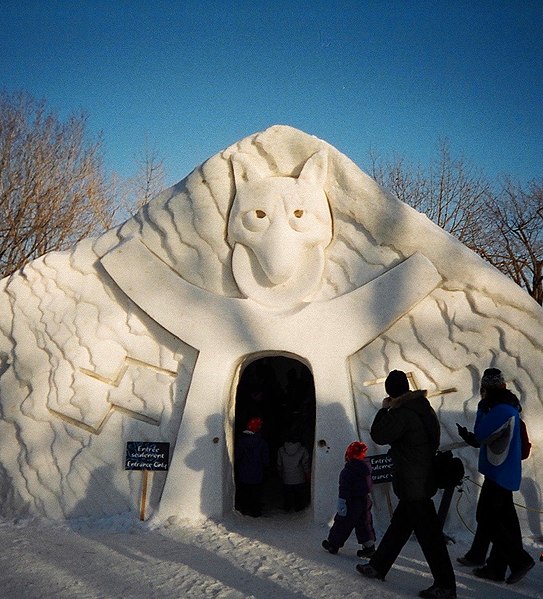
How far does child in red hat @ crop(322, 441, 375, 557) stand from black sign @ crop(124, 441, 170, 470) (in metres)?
2.11

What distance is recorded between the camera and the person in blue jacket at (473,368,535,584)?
427 centimetres

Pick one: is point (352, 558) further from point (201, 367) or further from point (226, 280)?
point (226, 280)

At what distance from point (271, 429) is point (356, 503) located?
3266mm

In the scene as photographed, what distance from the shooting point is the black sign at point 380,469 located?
5793 mm

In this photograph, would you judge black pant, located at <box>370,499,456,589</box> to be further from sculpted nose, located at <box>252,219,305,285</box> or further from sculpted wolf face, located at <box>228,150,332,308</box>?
sculpted nose, located at <box>252,219,305,285</box>

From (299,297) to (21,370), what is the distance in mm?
3390

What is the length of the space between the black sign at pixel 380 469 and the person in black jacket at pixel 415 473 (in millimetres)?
1633

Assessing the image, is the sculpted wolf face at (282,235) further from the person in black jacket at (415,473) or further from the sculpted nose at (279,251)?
the person in black jacket at (415,473)

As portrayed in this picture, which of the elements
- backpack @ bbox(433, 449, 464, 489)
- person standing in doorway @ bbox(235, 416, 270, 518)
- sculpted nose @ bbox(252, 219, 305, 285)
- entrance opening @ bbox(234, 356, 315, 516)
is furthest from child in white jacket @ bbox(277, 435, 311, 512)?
backpack @ bbox(433, 449, 464, 489)

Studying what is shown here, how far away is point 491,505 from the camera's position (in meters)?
4.35

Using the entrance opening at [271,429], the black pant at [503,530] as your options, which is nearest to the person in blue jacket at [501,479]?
the black pant at [503,530]

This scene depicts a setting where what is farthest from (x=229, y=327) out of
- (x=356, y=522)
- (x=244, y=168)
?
(x=356, y=522)

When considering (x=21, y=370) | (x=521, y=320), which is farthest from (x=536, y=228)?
(x=21, y=370)

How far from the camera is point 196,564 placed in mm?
4801
